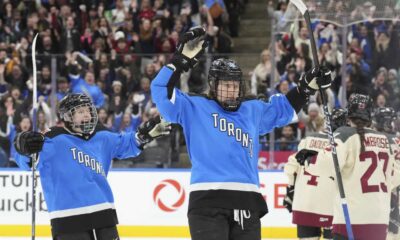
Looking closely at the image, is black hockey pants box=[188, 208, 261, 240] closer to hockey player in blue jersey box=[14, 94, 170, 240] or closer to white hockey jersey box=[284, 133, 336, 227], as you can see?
hockey player in blue jersey box=[14, 94, 170, 240]

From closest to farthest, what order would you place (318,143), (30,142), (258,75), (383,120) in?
(30,142) < (383,120) < (318,143) < (258,75)

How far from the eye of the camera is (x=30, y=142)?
186 inches

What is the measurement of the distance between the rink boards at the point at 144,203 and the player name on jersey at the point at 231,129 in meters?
4.33

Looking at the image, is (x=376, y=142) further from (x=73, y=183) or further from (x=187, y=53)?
(x=73, y=183)

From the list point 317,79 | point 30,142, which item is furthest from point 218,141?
point 30,142

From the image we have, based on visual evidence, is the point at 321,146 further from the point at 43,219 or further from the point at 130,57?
the point at 130,57

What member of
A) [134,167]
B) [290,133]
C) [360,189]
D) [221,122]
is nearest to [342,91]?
[290,133]

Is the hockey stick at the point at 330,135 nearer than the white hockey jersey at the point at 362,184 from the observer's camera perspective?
Yes

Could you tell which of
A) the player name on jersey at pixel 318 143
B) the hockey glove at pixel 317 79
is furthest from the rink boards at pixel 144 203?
the hockey glove at pixel 317 79

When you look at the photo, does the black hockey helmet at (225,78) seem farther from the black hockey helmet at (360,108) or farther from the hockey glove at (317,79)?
the black hockey helmet at (360,108)

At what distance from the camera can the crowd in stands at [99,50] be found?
32.9 feet

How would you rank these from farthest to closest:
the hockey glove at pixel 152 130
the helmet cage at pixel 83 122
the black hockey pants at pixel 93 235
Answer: the hockey glove at pixel 152 130 → the helmet cage at pixel 83 122 → the black hockey pants at pixel 93 235

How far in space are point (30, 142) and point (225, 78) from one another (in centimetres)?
106

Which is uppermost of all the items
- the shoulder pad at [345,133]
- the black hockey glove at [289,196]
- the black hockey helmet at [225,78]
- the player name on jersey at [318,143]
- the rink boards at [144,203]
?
the black hockey helmet at [225,78]
